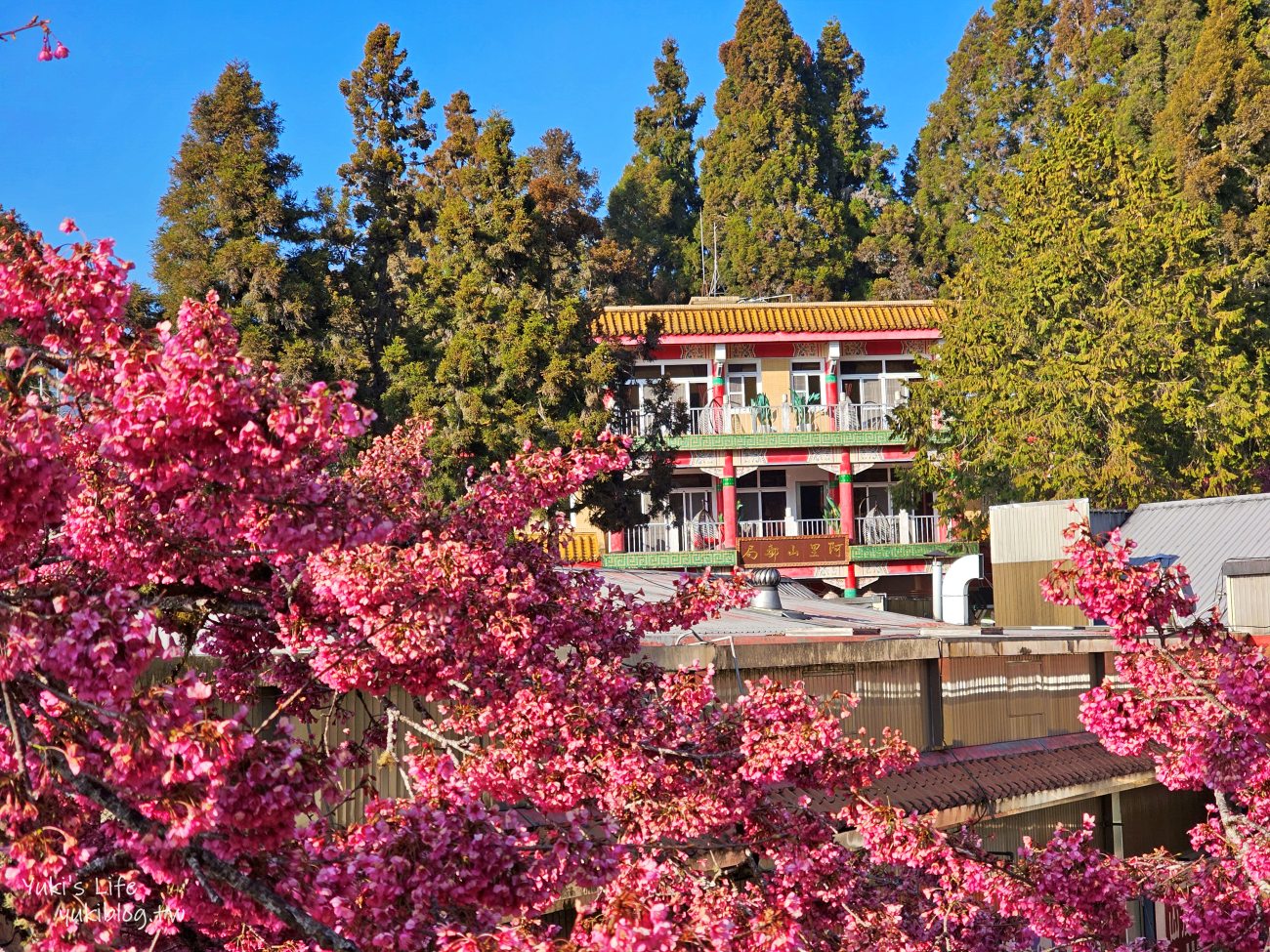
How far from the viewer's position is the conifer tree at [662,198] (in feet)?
193

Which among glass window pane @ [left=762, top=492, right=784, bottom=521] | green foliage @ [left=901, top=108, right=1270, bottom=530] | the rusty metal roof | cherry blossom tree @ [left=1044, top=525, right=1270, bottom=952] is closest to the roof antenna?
glass window pane @ [left=762, top=492, right=784, bottom=521]

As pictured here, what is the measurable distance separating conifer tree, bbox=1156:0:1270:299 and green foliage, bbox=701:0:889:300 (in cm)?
2015

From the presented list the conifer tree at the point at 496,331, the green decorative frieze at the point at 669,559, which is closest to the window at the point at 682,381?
the green decorative frieze at the point at 669,559

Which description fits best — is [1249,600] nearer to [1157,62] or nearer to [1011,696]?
→ [1011,696]

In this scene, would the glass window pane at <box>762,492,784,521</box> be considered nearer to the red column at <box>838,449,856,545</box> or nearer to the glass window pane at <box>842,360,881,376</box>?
the red column at <box>838,449,856,545</box>

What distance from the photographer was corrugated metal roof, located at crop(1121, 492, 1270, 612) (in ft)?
78.2

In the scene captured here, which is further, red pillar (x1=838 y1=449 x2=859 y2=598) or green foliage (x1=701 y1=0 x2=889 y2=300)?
green foliage (x1=701 y1=0 x2=889 y2=300)

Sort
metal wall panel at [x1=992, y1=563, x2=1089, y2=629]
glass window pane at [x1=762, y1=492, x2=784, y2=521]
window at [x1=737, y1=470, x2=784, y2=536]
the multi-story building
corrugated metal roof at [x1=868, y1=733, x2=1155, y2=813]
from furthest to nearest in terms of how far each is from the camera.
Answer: glass window pane at [x1=762, y1=492, x2=784, y2=521] < window at [x1=737, y1=470, x2=784, y2=536] < the multi-story building < metal wall panel at [x1=992, y1=563, x2=1089, y2=629] < corrugated metal roof at [x1=868, y1=733, x2=1155, y2=813]

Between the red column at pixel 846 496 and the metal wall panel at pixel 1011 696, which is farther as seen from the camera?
the red column at pixel 846 496

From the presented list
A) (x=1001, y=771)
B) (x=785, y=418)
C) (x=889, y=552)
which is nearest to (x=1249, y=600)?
(x=1001, y=771)

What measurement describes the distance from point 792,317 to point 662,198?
18.4 metres

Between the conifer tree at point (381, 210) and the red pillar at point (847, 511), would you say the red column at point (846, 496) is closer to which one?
the red pillar at point (847, 511)

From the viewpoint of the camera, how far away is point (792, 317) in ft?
147

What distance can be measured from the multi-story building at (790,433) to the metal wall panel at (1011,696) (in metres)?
25.8
